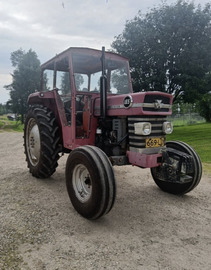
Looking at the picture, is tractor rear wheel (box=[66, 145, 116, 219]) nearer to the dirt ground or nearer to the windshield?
the dirt ground

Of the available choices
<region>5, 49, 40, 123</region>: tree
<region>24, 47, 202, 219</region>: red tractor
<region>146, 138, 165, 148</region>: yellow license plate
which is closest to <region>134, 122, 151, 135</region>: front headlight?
<region>24, 47, 202, 219</region>: red tractor

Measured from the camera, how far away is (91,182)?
3.07 m

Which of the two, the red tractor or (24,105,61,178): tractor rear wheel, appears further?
(24,105,61,178): tractor rear wheel

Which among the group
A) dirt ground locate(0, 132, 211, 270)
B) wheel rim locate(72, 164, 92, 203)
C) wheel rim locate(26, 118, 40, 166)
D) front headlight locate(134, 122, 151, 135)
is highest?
front headlight locate(134, 122, 151, 135)

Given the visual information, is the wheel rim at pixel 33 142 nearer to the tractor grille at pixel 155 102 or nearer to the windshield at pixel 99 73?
the windshield at pixel 99 73

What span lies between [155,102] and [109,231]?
73.5 inches

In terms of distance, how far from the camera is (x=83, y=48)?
416 cm

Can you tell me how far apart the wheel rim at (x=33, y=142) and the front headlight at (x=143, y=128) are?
Result: 7.76 ft

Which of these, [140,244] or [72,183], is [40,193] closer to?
[72,183]

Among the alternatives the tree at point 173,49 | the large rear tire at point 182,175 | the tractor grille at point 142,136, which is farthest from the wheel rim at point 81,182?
the tree at point 173,49

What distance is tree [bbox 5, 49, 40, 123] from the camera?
25.8 meters

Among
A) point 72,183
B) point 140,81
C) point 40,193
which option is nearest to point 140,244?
point 72,183

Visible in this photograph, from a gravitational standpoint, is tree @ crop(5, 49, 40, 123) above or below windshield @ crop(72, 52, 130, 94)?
above

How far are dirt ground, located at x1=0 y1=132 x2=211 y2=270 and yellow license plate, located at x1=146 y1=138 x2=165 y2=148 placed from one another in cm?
99
